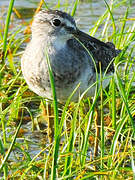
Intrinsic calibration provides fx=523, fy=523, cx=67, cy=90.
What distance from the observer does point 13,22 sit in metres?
9.27

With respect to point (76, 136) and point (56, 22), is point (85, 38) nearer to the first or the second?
point (56, 22)

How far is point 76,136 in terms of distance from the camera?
4.44 m

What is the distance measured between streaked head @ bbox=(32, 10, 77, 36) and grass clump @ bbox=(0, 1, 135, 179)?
1.41ft

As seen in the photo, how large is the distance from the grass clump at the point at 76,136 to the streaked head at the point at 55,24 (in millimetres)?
429

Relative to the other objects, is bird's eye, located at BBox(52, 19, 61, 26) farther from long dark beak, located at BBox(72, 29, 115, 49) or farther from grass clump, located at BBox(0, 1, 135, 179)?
grass clump, located at BBox(0, 1, 135, 179)

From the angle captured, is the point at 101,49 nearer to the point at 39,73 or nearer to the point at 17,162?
the point at 39,73

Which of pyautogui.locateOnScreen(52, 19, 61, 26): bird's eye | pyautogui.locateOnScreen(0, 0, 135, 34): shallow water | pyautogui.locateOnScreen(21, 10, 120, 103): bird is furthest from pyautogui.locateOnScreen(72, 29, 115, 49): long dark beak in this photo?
pyautogui.locateOnScreen(0, 0, 135, 34): shallow water

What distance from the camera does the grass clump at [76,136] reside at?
410cm

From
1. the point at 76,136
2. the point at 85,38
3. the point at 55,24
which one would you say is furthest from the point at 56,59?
the point at 76,136

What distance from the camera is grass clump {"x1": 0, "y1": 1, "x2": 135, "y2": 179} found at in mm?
4101

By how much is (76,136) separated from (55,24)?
1.33 meters

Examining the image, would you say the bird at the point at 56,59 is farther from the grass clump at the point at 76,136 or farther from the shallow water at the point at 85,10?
the shallow water at the point at 85,10

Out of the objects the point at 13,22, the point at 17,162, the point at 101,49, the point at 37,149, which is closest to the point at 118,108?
the point at 101,49

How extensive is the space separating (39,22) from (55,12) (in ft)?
0.66
